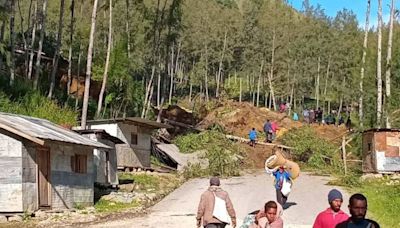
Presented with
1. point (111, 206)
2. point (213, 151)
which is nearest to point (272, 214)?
point (111, 206)

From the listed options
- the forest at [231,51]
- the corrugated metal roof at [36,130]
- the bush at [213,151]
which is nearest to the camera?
the corrugated metal roof at [36,130]

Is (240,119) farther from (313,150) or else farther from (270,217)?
(270,217)

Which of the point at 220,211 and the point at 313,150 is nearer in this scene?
the point at 220,211

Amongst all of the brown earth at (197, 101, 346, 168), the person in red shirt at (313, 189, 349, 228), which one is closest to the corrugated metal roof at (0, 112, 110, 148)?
the person in red shirt at (313, 189, 349, 228)

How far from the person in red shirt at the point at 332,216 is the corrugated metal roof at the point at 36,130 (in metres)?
12.4

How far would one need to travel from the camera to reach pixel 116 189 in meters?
25.2

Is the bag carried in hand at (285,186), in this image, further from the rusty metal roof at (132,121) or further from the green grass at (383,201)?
the rusty metal roof at (132,121)

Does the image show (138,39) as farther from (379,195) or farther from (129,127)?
(379,195)

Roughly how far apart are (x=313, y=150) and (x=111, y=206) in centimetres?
1651

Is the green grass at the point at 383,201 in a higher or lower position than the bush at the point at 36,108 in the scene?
lower

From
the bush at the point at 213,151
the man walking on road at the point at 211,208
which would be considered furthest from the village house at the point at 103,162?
the man walking on road at the point at 211,208

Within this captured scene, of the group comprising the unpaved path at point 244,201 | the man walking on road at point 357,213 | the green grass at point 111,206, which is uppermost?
the man walking on road at point 357,213

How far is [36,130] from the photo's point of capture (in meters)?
19.6

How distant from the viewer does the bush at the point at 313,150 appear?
1326 inches
